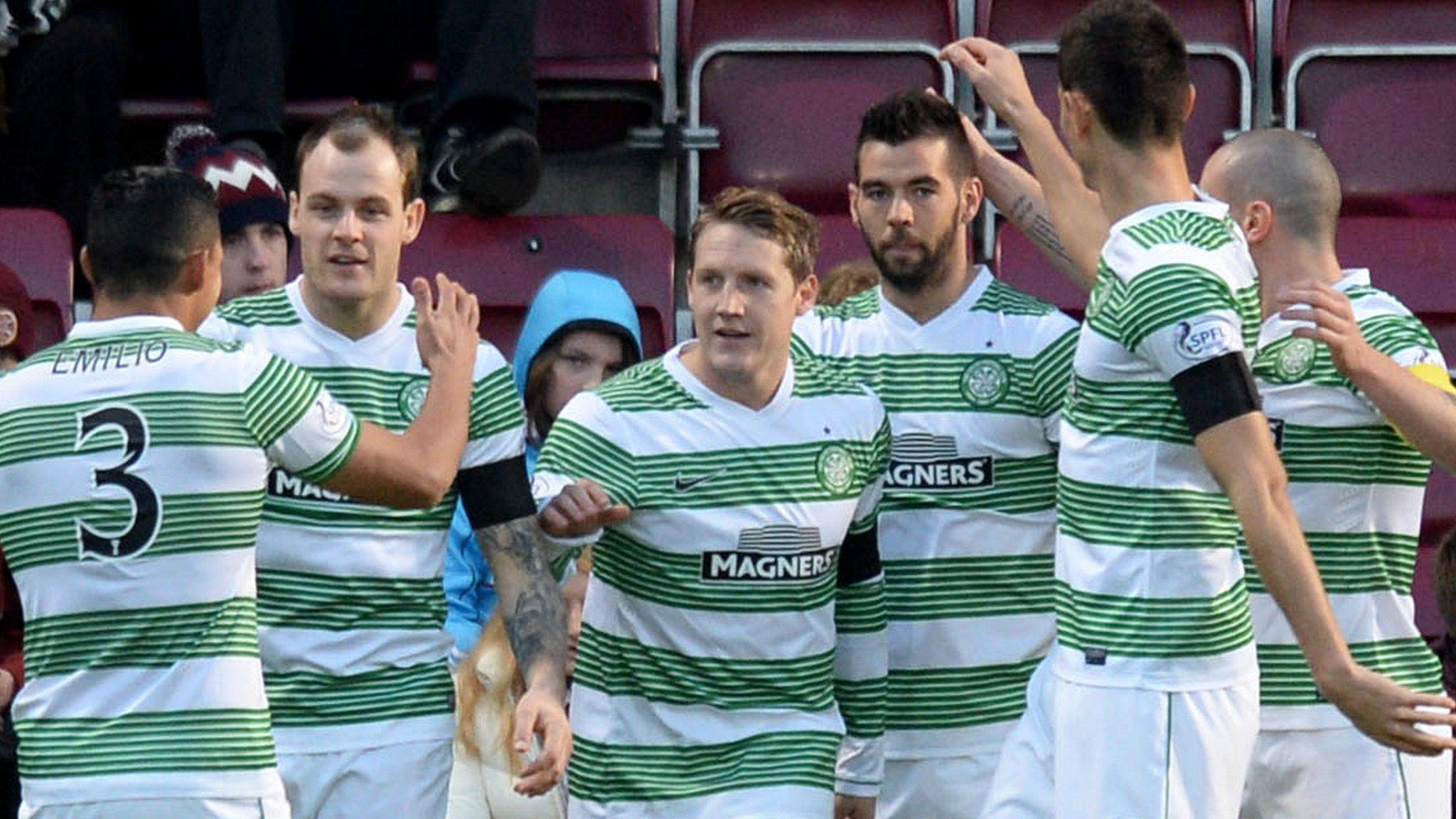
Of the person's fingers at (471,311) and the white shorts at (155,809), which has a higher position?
the person's fingers at (471,311)

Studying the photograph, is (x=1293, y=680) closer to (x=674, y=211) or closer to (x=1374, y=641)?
(x=1374, y=641)

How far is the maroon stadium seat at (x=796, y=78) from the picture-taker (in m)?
7.84

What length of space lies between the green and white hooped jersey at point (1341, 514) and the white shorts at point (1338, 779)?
4 cm

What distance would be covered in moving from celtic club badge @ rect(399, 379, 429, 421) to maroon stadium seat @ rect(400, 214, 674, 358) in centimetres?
199

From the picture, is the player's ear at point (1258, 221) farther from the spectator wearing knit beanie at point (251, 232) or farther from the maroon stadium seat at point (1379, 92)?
the maroon stadium seat at point (1379, 92)

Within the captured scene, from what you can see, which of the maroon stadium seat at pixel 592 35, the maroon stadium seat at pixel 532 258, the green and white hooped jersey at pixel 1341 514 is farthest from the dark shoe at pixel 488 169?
the green and white hooped jersey at pixel 1341 514

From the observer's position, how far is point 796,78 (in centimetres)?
795

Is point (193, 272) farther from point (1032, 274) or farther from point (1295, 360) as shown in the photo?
point (1032, 274)

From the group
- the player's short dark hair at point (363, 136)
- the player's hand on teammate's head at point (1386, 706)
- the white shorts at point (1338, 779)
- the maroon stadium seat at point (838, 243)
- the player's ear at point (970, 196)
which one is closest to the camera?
the player's hand on teammate's head at point (1386, 706)

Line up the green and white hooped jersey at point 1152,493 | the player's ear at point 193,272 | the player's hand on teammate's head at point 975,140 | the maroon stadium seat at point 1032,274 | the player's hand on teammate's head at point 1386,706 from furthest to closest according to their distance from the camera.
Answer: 1. the maroon stadium seat at point 1032,274
2. the player's hand on teammate's head at point 975,140
3. the player's ear at point 193,272
4. the green and white hooped jersey at point 1152,493
5. the player's hand on teammate's head at point 1386,706

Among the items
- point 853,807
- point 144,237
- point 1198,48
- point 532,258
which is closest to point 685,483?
point 853,807

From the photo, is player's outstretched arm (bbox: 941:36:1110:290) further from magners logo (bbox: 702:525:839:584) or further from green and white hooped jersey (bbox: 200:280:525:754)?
green and white hooped jersey (bbox: 200:280:525:754)

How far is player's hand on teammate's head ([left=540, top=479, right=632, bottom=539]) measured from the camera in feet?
16.2

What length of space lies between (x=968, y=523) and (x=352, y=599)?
49.7 inches
